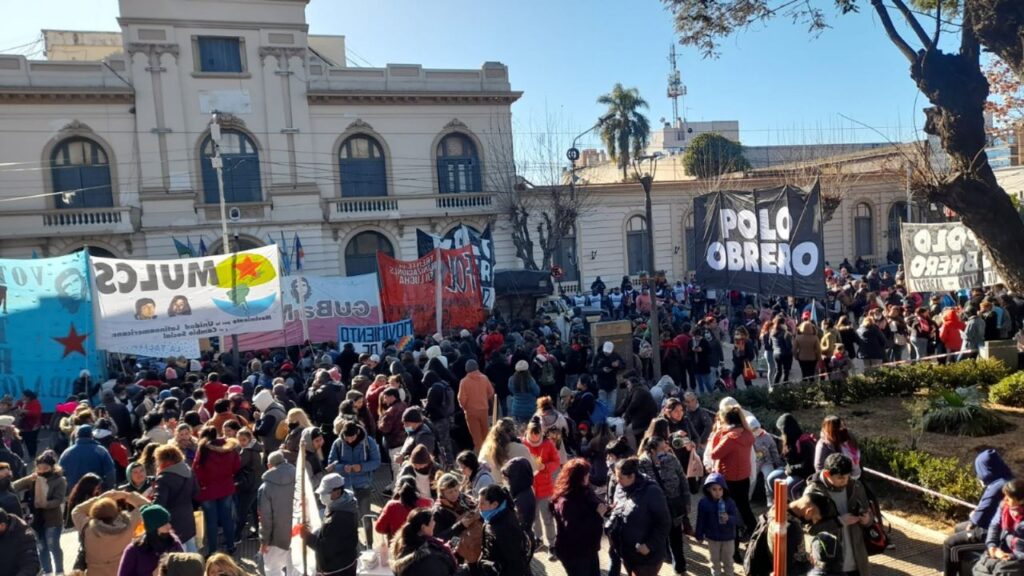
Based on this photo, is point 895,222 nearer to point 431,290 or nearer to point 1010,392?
point 431,290

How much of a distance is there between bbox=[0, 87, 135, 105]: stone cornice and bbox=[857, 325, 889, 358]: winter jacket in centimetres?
2458

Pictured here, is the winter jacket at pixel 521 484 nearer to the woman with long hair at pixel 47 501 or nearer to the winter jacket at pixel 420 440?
the winter jacket at pixel 420 440

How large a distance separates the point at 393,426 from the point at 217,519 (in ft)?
7.29

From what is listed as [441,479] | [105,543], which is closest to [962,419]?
[441,479]

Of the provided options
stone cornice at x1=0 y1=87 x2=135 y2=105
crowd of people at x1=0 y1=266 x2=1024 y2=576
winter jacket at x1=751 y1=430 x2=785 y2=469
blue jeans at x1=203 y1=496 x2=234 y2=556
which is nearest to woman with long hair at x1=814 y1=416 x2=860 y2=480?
crowd of people at x1=0 y1=266 x2=1024 y2=576

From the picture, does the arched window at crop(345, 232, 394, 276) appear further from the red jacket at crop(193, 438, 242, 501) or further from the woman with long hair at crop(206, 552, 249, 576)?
the woman with long hair at crop(206, 552, 249, 576)

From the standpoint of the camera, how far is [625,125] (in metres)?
42.2

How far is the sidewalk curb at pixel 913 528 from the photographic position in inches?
273

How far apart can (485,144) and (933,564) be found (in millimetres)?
26506

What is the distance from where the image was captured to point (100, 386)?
11820 mm

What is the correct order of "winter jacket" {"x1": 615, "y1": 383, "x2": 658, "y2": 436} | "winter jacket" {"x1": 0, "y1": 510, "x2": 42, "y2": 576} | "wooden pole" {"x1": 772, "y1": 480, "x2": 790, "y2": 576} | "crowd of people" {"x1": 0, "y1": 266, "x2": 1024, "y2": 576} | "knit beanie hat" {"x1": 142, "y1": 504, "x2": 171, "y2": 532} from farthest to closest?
1. "winter jacket" {"x1": 615, "y1": 383, "x2": 658, "y2": 436}
2. "winter jacket" {"x1": 0, "y1": 510, "x2": 42, "y2": 576}
3. "crowd of people" {"x1": 0, "y1": 266, "x2": 1024, "y2": 576}
4. "knit beanie hat" {"x1": 142, "y1": 504, "x2": 171, "y2": 532}
5. "wooden pole" {"x1": 772, "y1": 480, "x2": 790, "y2": 576}

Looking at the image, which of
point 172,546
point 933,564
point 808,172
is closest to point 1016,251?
point 933,564

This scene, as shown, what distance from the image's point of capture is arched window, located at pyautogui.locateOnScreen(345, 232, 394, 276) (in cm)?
2947

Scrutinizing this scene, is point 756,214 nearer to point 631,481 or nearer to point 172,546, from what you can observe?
point 631,481
